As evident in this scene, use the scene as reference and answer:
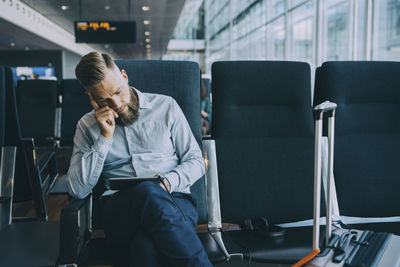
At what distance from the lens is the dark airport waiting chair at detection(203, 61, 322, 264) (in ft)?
5.06

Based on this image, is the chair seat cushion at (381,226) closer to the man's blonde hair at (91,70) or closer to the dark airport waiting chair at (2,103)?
the man's blonde hair at (91,70)

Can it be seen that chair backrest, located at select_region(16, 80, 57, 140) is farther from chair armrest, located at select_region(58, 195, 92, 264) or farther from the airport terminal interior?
chair armrest, located at select_region(58, 195, 92, 264)

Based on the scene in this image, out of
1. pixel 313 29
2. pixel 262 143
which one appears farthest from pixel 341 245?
pixel 313 29

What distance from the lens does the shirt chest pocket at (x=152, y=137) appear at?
4.77 ft

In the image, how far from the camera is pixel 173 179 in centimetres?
131

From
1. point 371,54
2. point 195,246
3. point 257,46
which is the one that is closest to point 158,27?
point 257,46

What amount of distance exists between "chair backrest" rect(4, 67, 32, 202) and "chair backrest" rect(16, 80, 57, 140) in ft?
6.56

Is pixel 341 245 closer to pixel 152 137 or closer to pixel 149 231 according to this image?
pixel 149 231

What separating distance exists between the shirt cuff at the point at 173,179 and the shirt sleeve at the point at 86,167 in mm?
264

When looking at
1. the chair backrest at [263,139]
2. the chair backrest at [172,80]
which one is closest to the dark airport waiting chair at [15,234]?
the chair backrest at [172,80]

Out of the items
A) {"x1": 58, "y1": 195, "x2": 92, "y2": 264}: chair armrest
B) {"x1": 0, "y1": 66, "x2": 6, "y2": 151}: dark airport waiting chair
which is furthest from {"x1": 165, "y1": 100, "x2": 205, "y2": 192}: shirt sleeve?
{"x1": 0, "y1": 66, "x2": 6, "y2": 151}: dark airport waiting chair

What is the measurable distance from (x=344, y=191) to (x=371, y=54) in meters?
2.36

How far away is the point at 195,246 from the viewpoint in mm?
1041

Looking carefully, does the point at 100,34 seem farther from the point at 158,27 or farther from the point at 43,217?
the point at 43,217
